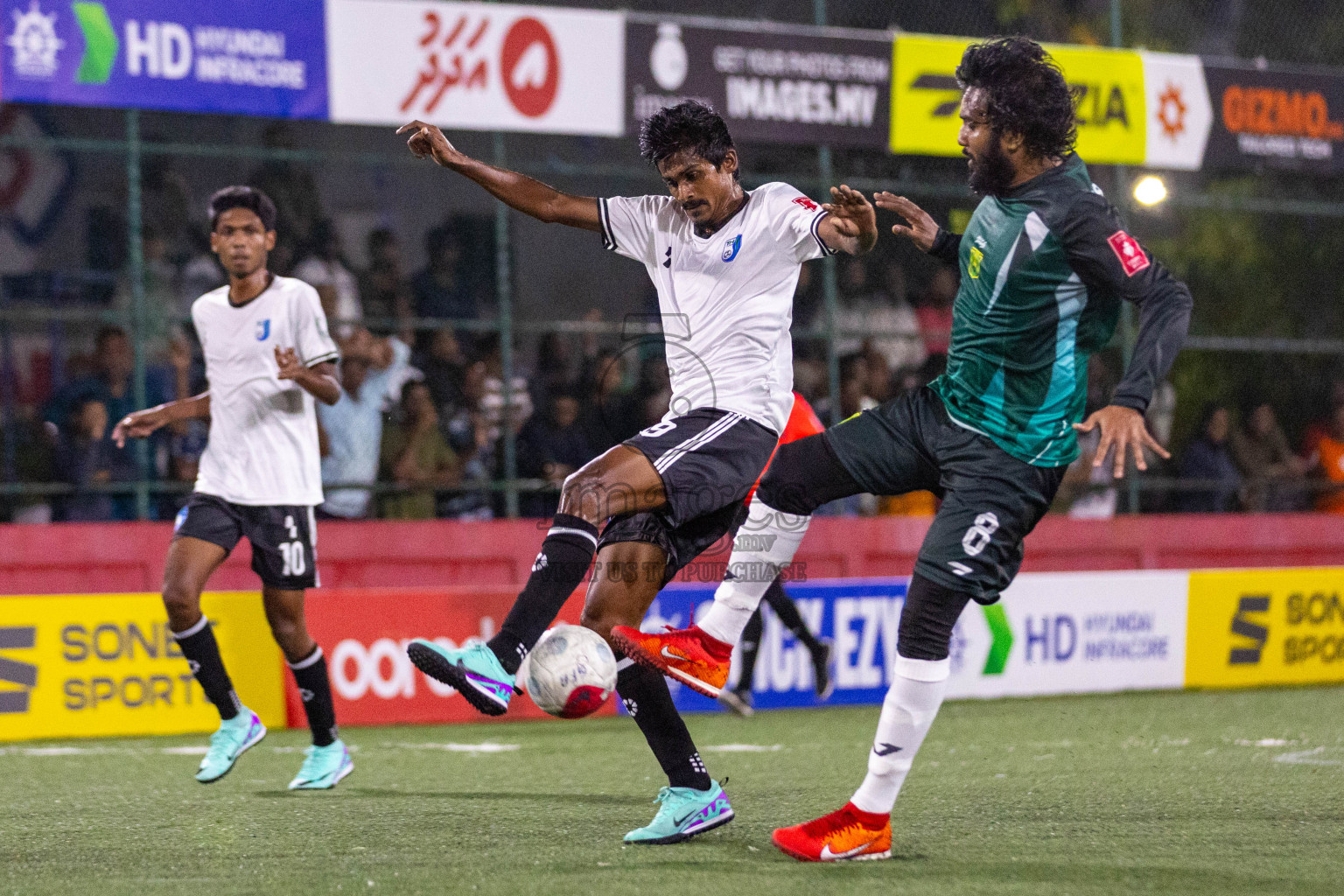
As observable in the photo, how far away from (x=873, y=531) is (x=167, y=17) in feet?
18.8

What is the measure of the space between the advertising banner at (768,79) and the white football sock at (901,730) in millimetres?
6974

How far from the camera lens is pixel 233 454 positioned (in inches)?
256

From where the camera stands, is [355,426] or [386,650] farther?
[355,426]

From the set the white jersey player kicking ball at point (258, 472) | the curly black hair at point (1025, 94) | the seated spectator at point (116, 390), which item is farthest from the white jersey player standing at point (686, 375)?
the seated spectator at point (116, 390)

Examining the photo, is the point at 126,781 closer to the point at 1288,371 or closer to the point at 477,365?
the point at 477,365

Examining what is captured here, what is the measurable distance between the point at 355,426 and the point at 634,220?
5654 millimetres

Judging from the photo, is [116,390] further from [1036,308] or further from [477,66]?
[1036,308]

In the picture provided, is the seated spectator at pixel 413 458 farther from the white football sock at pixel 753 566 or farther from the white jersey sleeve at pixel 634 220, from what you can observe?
the white football sock at pixel 753 566

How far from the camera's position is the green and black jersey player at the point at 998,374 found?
15.3ft

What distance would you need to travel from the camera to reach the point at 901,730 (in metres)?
4.73

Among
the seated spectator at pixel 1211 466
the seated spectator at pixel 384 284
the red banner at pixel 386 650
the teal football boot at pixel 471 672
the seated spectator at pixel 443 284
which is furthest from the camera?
the seated spectator at pixel 1211 466

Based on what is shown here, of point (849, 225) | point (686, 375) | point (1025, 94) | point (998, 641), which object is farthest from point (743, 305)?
point (998, 641)

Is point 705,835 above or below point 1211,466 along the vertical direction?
below

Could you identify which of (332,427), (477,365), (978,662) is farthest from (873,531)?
(332,427)
